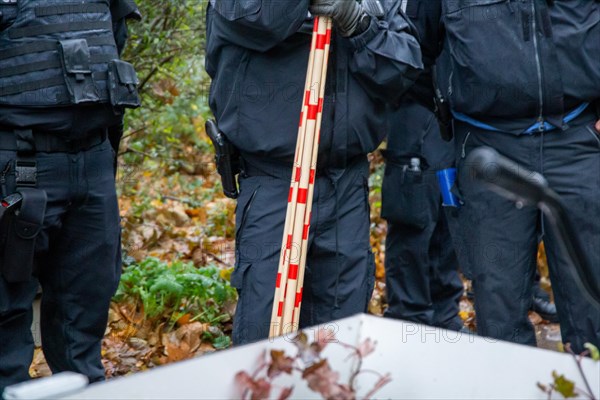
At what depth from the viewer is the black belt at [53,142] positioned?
381 cm

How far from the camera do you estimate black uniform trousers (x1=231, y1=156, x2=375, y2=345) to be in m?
3.84

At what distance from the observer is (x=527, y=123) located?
12.8 ft

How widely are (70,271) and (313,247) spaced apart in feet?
3.61

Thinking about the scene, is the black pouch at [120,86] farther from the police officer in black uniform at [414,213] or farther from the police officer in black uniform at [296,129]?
the police officer in black uniform at [414,213]

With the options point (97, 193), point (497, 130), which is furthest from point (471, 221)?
point (97, 193)

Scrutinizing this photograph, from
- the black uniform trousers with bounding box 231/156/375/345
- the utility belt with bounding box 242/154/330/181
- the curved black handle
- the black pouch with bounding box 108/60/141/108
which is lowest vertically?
the black uniform trousers with bounding box 231/156/375/345

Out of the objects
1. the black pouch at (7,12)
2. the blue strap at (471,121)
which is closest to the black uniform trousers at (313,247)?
the blue strap at (471,121)

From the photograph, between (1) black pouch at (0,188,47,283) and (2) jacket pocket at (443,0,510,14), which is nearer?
(1) black pouch at (0,188,47,283)

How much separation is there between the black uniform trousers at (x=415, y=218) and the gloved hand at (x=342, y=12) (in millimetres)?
1701

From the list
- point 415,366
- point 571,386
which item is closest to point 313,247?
point 415,366

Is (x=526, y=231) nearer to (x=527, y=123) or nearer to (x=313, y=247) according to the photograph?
(x=527, y=123)

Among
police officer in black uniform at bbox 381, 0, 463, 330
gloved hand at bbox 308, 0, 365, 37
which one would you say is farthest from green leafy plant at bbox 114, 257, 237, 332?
gloved hand at bbox 308, 0, 365, 37

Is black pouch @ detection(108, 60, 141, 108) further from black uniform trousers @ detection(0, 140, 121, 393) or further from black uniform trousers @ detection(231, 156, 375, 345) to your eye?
black uniform trousers @ detection(231, 156, 375, 345)

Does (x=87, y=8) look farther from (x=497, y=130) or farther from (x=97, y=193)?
(x=497, y=130)
